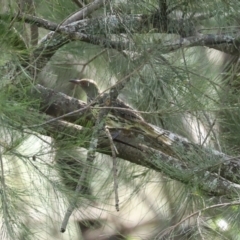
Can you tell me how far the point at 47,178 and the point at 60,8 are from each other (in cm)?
60

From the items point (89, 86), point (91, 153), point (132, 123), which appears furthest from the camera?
point (89, 86)

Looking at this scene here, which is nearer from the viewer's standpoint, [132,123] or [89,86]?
[132,123]

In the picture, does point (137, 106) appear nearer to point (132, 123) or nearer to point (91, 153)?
point (132, 123)

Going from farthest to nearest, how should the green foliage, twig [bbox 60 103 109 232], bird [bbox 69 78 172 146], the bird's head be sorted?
the bird's head → bird [bbox 69 78 172 146] → twig [bbox 60 103 109 232] → the green foliage

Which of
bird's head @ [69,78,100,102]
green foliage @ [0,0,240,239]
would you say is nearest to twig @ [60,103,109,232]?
green foliage @ [0,0,240,239]

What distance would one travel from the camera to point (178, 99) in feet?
5.11

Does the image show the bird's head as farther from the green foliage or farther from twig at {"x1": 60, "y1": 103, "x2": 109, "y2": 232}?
twig at {"x1": 60, "y1": 103, "x2": 109, "y2": 232}

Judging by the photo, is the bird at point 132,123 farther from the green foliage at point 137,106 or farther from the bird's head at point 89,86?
the bird's head at point 89,86

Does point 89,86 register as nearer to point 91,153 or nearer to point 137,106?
point 137,106

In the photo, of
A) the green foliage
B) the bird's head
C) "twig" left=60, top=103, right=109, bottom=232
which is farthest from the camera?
the bird's head

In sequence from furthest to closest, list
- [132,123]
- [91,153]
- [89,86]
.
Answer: [89,86] < [132,123] < [91,153]

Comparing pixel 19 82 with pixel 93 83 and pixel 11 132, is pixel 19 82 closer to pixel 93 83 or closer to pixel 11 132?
pixel 11 132

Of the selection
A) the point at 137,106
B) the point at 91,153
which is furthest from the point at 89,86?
the point at 91,153

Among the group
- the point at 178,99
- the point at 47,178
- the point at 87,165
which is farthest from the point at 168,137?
the point at 47,178
